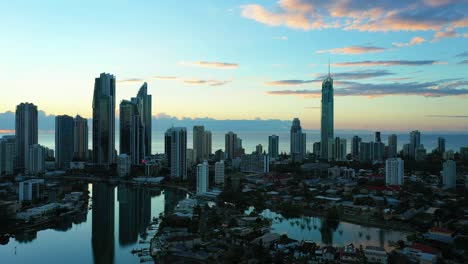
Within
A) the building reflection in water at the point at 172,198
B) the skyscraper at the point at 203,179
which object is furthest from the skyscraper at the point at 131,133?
the skyscraper at the point at 203,179

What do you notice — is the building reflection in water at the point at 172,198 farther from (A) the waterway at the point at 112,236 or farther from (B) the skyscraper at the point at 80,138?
(B) the skyscraper at the point at 80,138

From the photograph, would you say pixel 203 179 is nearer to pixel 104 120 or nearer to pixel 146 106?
pixel 104 120

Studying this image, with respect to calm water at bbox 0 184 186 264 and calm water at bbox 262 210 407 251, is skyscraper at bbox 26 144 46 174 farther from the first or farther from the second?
calm water at bbox 262 210 407 251

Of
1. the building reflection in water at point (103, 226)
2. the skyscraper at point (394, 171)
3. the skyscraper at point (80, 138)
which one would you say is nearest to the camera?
the building reflection in water at point (103, 226)

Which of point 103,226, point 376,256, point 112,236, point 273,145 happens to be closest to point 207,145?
point 273,145

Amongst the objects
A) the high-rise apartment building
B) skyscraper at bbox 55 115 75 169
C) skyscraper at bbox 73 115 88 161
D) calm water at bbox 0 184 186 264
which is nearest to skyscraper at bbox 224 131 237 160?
the high-rise apartment building

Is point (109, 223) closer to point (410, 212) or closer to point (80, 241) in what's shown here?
point (80, 241)

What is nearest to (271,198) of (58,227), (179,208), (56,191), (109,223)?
(179,208)
